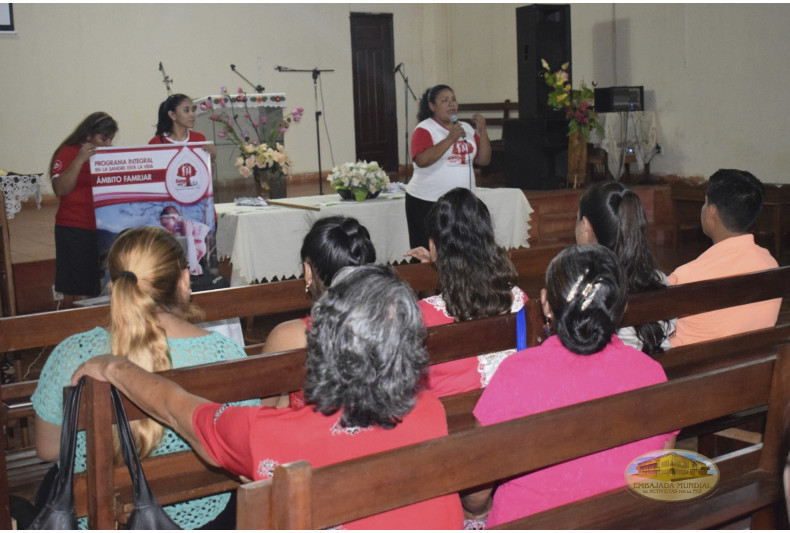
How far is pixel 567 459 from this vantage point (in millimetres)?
1594

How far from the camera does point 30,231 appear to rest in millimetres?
8234

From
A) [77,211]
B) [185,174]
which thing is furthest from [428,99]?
[77,211]

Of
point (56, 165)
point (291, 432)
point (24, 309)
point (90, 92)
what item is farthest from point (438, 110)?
point (90, 92)

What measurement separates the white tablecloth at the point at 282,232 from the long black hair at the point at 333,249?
8.87ft

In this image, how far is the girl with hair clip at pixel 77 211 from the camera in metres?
4.28

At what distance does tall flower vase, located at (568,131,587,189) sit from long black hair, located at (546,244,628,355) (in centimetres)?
772

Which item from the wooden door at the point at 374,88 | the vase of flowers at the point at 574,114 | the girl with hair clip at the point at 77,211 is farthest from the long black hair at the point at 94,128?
the wooden door at the point at 374,88

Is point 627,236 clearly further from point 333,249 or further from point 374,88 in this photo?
point 374,88

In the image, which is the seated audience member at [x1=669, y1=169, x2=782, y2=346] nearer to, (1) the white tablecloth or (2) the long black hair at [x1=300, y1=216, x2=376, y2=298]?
→ (2) the long black hair at [x1=300, y1=216, x2=376, y2=298]

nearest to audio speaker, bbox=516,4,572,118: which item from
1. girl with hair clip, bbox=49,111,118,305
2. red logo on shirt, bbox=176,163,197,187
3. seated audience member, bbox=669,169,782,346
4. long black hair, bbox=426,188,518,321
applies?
girl with hair clip, bbox=49,111,118,305

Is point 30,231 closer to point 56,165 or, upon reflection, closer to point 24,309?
point 24,309

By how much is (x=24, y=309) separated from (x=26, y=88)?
16.1 feet

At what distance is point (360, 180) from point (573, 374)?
12.9 feet

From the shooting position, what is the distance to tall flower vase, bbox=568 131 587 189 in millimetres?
9243
